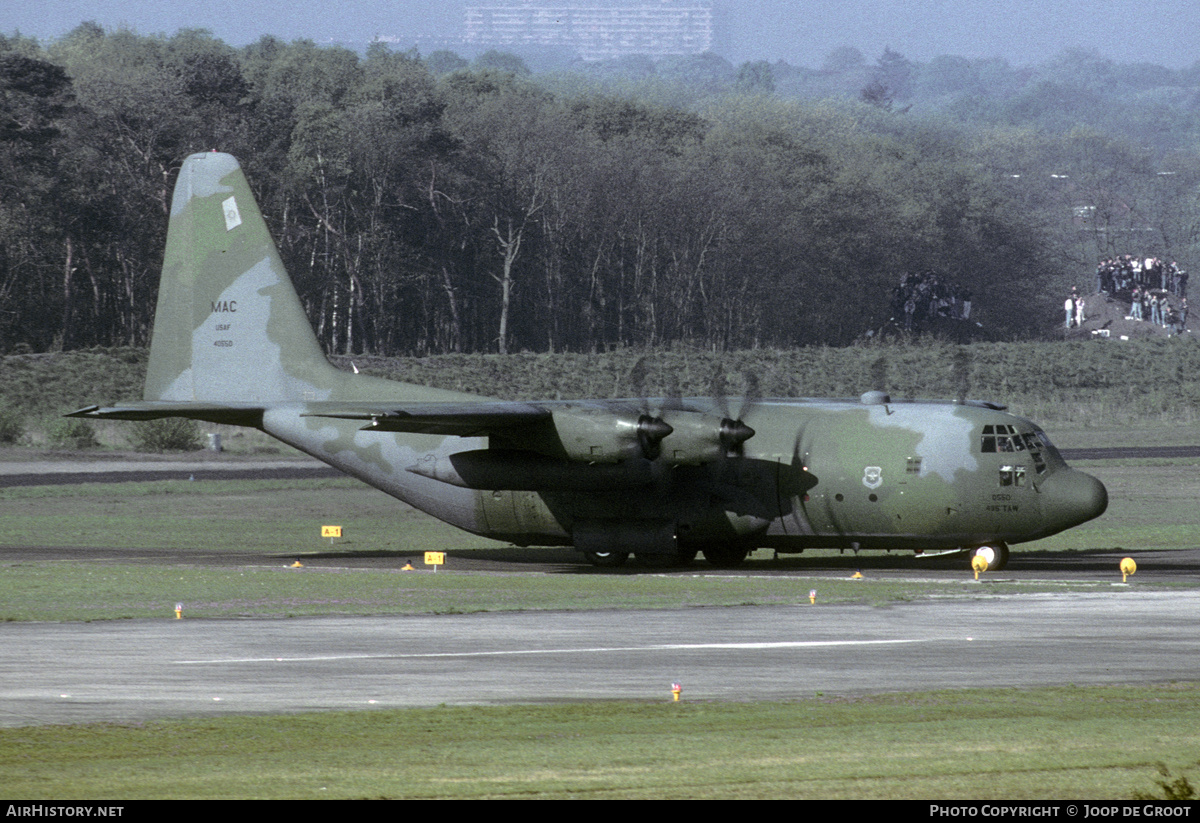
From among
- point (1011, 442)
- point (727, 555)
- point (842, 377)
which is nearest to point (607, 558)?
point (727, 555)

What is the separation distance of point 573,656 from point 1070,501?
664 inches

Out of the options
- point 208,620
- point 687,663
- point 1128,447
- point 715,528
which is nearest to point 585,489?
point 715,528

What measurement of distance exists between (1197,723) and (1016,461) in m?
20.0

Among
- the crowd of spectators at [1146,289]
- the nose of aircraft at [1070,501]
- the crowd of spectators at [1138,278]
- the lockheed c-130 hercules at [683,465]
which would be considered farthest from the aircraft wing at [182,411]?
the crowd of spectators at [1138,278]

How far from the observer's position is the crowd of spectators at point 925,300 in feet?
504

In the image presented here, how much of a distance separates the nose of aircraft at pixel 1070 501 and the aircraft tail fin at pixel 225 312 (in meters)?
16.8

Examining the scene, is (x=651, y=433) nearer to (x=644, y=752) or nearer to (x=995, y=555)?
(x=995, y=555)

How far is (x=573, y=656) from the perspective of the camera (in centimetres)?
2153

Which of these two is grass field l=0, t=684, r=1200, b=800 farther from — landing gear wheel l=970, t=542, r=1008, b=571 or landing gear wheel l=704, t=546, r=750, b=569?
landing gear wheel l=704, t=546, r=750, b=569

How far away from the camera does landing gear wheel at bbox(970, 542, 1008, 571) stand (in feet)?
120

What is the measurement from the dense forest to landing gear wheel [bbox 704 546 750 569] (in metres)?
71.5

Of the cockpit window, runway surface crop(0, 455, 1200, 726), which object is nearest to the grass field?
runway surface crop(0, 455, 1200, 726)

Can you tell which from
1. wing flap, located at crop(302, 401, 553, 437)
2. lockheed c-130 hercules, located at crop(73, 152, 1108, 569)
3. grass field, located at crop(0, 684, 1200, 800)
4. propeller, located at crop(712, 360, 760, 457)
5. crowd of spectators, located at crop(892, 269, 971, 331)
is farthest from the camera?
crowd of spectators, located at crop(892, 269, 971, 331)
